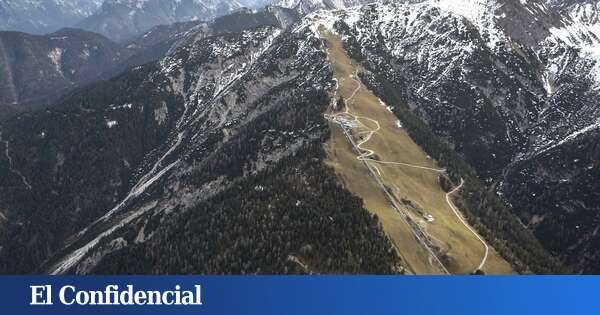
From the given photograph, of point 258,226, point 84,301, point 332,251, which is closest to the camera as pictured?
point 84,301

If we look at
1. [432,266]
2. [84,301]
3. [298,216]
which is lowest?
[432,266]

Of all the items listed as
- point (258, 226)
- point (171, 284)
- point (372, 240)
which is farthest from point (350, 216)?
point (171, 284)

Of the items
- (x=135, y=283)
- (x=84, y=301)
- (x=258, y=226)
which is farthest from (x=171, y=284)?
(x=258, y=226)

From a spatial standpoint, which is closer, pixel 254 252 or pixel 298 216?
pixel 254 252

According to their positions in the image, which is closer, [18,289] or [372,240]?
[18,289]

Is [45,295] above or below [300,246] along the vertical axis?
above

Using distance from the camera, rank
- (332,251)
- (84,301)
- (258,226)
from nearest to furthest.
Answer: (84,301)
(332,251)
(258,226)

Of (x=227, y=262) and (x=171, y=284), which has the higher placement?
(x=171, y=284)

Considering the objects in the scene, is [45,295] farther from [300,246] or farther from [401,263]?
[401,263]

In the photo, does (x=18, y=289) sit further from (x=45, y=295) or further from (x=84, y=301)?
(x=84, y=301)
